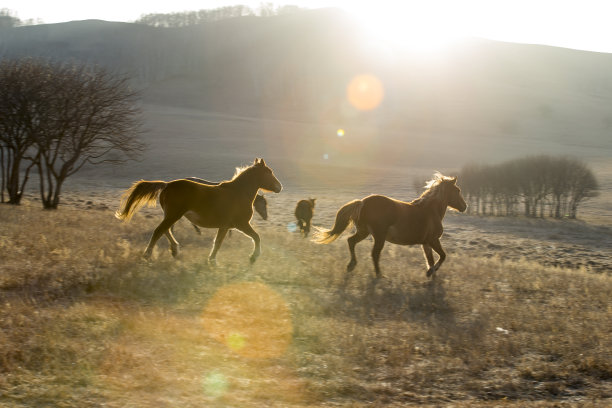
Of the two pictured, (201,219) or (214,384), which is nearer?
(214,384)

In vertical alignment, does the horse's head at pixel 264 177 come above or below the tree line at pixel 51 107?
below

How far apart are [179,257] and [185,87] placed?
137867mm

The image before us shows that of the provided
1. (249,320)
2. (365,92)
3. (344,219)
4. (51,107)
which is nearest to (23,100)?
(51,107)

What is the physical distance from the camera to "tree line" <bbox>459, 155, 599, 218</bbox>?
42.1 m

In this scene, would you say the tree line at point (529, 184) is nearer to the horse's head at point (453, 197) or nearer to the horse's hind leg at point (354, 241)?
the horse's head at point (453, 197)

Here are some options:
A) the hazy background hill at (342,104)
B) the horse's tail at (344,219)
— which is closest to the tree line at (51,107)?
the horse's tail at (344,219)

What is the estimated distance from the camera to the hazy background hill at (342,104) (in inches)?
2825

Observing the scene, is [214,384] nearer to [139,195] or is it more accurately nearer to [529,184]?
[139,195]

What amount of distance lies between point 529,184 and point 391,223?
34.3 m

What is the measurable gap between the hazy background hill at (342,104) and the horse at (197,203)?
4253cm

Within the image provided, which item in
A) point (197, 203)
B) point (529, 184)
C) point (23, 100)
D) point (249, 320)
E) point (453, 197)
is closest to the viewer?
point (249, 320)

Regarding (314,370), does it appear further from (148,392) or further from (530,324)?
(530,324)

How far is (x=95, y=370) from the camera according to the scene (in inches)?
216

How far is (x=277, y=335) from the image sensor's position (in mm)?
7211
